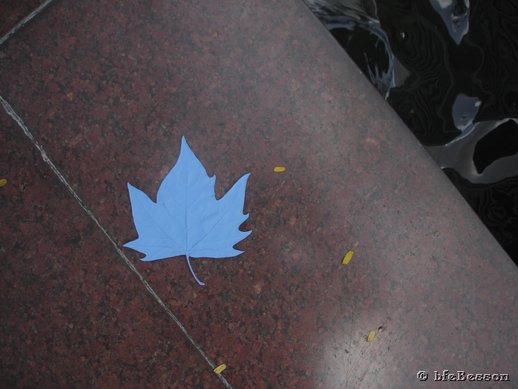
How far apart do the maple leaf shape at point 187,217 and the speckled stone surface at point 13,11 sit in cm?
53

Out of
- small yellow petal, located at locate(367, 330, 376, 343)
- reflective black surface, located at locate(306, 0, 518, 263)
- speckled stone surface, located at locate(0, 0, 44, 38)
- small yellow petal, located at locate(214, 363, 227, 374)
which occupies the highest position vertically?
speckled stone surface, located at locate(0, 0, 44, 38)

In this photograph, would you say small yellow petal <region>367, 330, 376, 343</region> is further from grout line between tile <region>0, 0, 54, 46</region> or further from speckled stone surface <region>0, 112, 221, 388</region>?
grout line between tile <region>0, 0, 54, 46</region>

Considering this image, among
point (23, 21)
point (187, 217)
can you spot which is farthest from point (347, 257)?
point (23, 21)

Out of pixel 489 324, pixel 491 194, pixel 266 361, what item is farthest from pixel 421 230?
pixel 266 361

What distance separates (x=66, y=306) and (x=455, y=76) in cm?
120

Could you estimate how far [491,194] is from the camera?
1.32 metres

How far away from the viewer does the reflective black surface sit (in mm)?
1278

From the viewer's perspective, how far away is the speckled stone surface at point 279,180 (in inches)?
50.4

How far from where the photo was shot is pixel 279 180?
52.1 inches

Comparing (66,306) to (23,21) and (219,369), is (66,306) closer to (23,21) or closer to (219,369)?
(219,369)

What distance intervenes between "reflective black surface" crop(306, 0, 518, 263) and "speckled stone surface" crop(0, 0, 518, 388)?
49 millimetres

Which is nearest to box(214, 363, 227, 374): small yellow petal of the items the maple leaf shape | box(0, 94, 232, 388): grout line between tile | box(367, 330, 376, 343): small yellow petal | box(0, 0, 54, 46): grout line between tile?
box(0, 94, 232, 388): grout line between tile

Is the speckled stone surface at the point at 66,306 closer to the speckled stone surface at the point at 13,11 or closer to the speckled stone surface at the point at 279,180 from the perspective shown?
the speckled stone surface at the point at 279,180

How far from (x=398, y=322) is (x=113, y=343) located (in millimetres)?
764
